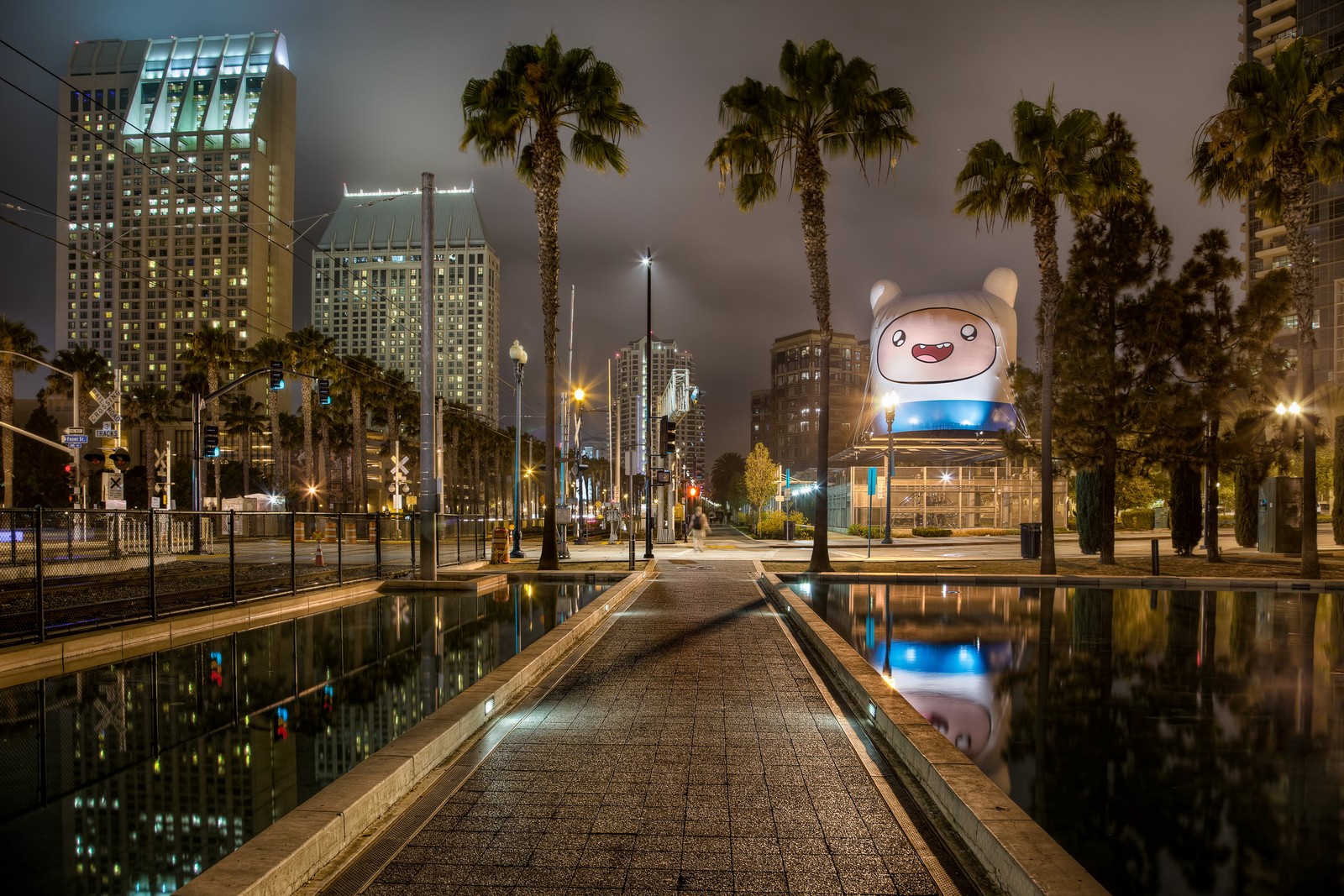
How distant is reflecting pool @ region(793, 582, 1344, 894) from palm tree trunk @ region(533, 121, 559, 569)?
929 cm

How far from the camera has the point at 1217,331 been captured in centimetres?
2456

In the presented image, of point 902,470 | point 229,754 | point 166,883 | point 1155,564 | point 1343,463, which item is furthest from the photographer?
point 902,470

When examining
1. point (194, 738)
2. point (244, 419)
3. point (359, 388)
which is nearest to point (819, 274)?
point (194, 738)

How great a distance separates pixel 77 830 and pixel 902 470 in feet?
169

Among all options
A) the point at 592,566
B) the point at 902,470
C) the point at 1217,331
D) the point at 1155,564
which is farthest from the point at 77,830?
the point at 902,470

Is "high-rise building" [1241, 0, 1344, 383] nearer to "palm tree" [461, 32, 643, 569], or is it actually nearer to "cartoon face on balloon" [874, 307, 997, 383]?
"cartoon face on balloon" [874, 307, 997, 383]

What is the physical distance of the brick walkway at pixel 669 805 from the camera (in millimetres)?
4203

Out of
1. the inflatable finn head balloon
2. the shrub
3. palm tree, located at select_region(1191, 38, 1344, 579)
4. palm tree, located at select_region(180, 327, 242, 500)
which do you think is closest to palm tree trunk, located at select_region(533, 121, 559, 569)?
palm tree, located at select_region(1191, 38, 1344, 579)

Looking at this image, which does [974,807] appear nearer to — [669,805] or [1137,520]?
[669,805]

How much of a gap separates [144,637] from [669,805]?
10.0 m

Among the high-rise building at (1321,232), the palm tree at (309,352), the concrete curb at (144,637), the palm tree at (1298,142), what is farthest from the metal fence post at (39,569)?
the high-rise building at (1321,232)

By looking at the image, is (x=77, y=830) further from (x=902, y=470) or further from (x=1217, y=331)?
(x=902, y=470)

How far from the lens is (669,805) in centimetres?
523

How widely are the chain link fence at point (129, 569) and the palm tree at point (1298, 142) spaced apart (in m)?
21.4
